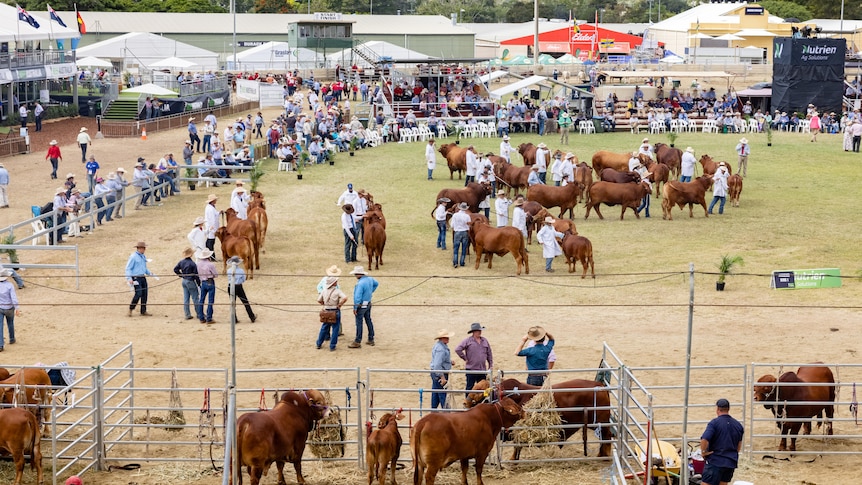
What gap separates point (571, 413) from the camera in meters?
13.1

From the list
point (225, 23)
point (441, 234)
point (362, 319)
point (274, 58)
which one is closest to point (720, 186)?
point (441, 234)

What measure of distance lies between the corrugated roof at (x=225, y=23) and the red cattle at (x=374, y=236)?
162 ft

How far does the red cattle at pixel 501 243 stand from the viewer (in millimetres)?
21891

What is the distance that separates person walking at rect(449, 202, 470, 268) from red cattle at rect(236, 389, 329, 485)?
1017cm

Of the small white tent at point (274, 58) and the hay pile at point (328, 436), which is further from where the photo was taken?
the small white tent at point (274, 58)

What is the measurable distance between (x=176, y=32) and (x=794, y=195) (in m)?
51.3

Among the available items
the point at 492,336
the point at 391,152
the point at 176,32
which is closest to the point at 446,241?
the point at 492,336

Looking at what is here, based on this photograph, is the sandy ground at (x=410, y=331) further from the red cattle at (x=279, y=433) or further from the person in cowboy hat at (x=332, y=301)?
the red cattle at (x=279, y=433)

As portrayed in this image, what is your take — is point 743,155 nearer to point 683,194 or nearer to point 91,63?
point 683,194

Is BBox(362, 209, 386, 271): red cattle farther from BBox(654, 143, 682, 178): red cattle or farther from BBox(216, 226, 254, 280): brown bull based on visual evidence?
BBox(654, 143, 682, 178): red cattle

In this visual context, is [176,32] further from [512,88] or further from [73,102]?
[512,88]

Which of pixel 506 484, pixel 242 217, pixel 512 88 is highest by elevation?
pixel 512 88

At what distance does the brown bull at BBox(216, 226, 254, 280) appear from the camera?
21.1 m

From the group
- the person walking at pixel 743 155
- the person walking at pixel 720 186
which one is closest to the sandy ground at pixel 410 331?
the person walking at pixel 720 186
